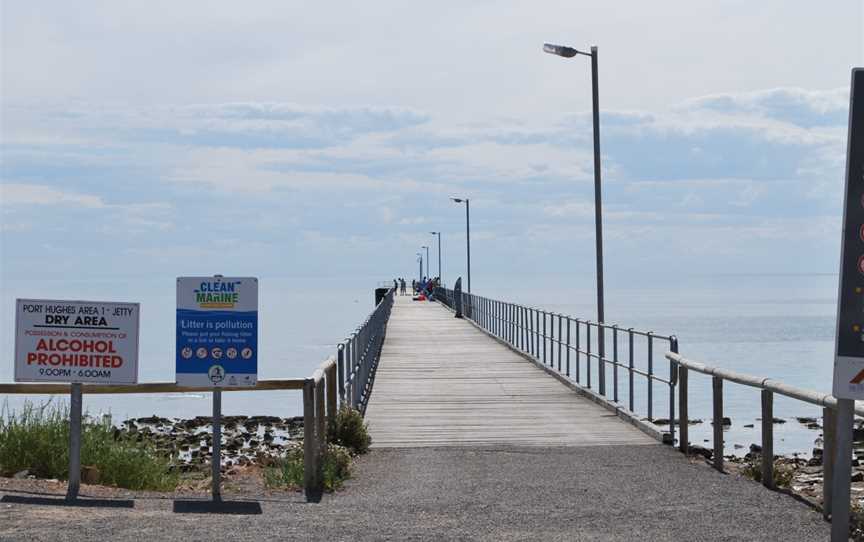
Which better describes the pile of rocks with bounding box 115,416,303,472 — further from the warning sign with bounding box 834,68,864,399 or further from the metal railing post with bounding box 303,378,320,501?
the warning sign with bounding box 834,68,864,399

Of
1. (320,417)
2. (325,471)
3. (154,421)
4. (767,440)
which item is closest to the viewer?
(767,440)

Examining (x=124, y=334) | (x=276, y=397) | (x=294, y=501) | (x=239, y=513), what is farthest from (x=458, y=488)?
(x=276, y=397)

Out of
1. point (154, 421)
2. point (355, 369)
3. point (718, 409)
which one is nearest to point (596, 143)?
point (355, 369)

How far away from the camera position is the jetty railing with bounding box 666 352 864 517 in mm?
9234

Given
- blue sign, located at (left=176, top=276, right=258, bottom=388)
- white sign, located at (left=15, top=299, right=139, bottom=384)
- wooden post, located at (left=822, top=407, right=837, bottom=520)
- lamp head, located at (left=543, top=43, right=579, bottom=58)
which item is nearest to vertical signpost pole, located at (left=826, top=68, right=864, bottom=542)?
wooden post, located at (left=822, top=407, right=837, bottom=520)

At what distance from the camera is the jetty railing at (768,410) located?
923 centimetres

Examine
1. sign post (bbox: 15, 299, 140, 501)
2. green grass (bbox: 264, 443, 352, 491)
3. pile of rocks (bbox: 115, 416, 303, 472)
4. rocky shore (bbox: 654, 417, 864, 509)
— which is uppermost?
sign post (bbox: 15, 299, 140, 501)

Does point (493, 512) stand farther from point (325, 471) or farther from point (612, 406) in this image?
point (612, 406)

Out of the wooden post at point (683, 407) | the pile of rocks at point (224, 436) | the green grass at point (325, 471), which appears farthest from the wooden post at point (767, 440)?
the pile of rocks at point (224, 436)

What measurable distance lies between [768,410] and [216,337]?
4.46 m

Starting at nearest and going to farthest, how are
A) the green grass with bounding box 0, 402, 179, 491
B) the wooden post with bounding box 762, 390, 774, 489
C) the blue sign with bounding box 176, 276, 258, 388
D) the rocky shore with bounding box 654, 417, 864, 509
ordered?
the blue sign with bounding box 176, 276, 258, 388 < the wooden post with bounding box 762, 390, 774, 489 < the rocky shore with bounding box 654, 417, 864, 509 < the green grass with bounding box 0, 402, 179, 491

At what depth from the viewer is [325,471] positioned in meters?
11.4

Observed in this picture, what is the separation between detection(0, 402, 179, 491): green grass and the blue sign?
2.83 metres

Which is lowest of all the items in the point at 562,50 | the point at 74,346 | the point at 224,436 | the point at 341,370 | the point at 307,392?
the point at 224,436
